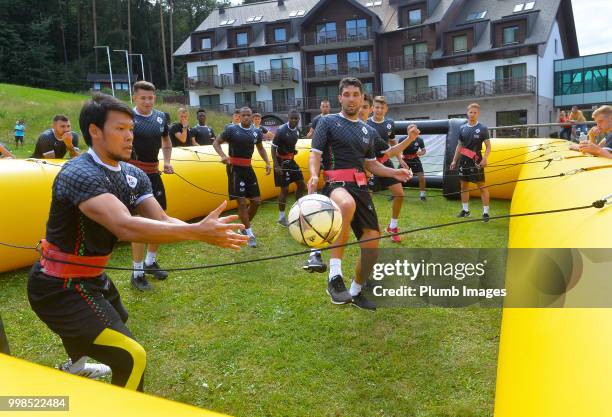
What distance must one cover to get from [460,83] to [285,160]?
99.1 ft

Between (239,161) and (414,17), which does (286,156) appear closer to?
(239,161)

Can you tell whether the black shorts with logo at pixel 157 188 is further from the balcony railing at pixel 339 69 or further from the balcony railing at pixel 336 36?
the balcony railing at pixel 336 36

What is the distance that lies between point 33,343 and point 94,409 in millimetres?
3448

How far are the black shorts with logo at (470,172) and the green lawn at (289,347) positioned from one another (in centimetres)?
458

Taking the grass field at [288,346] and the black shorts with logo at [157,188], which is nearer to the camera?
the grass field at [288,346]

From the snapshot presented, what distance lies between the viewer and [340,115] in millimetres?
5078

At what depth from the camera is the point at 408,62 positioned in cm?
3747

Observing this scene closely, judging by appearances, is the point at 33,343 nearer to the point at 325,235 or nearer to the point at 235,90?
the point at 325,235

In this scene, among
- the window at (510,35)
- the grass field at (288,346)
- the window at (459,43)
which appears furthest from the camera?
the window at (459,43)

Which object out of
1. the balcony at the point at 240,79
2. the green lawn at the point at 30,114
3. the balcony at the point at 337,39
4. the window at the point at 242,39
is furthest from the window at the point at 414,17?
the green lawn at the point at 30,114

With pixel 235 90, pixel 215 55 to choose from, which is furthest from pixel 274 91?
pixel 215 55

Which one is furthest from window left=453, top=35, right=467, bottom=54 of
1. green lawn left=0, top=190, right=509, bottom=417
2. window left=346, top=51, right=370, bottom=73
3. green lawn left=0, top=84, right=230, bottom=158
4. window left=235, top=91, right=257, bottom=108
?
green lawn left=0, top=190, right=509, bottom=417

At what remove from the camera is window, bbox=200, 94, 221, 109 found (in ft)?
146

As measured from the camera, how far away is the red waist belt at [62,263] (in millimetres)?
2734
